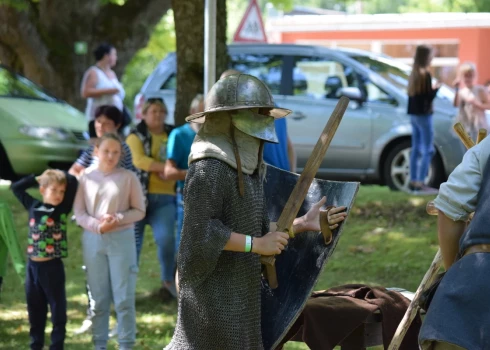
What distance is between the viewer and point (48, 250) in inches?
252

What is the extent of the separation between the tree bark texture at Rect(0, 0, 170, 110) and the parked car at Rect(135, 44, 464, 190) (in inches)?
120

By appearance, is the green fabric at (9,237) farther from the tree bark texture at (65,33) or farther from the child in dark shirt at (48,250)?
the tree bark texture at (65,33)

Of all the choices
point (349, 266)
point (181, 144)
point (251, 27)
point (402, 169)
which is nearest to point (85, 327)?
point (181, 144)

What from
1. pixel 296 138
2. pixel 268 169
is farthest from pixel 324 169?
pixel 268 169

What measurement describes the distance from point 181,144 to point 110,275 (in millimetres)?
1242

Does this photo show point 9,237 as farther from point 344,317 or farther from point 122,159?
point 344,317

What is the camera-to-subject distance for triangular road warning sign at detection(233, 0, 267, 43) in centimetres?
1202

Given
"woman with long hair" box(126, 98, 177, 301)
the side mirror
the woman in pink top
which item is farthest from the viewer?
the side mirror

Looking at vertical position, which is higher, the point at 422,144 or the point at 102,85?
the point at 102,85

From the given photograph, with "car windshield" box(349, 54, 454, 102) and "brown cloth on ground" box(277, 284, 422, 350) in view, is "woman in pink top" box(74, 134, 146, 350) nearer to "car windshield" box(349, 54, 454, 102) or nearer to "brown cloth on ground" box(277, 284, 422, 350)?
"brown cloth on ground" box(277, 284, 422, 350)

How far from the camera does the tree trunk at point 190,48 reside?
8539mm

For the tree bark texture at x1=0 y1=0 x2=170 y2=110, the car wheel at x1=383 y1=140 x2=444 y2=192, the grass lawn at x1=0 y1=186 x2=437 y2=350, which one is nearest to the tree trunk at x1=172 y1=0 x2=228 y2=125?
the grass lawn at x1=0 y1=186 x2=437 y2=350

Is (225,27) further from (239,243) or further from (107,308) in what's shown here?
(239,243)

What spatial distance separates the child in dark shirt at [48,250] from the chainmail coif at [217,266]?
2322mm
